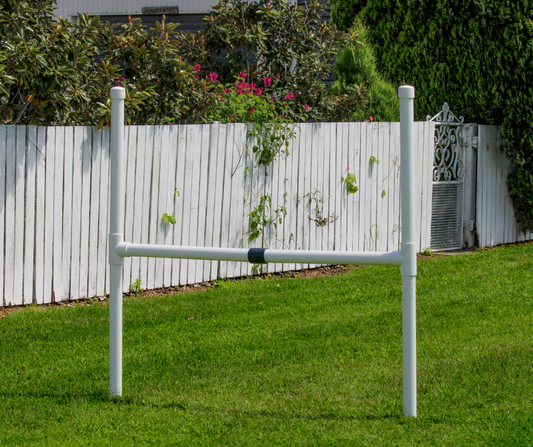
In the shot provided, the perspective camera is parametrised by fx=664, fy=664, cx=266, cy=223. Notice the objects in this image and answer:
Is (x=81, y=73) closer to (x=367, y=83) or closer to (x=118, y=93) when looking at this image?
(x=118, y=93)

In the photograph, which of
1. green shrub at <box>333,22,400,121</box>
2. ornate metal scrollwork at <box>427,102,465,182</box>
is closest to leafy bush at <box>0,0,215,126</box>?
green shrub at <box>333,22,400,121</box>

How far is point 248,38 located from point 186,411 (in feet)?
20.4

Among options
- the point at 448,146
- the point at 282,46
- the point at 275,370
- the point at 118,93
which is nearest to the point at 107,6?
the point at 282,46

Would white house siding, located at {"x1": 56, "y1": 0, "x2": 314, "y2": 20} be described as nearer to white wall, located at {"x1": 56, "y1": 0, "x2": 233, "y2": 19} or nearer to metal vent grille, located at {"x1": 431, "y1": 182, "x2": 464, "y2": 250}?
white wall, located at {"x1": 56, "y1": 0, "x2": 233, "y2": 19}

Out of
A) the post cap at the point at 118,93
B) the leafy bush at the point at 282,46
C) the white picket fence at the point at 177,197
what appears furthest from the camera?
the leafy bush at the point at 282,46

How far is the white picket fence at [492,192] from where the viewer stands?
9680 millimetres

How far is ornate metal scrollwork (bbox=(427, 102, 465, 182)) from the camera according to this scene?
939 cm

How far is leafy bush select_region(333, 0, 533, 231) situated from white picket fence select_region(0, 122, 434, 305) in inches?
50.0

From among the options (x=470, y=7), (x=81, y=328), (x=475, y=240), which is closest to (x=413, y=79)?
(x=470, y=7)

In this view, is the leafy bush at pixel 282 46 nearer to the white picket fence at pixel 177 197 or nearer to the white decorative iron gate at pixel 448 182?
the white picket fence at pixel 177 197

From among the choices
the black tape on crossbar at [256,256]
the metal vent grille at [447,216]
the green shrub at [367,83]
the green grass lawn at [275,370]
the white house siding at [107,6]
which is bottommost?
the green grass lawn at [275,370]

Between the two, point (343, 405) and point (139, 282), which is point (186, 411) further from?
point (139, 282)

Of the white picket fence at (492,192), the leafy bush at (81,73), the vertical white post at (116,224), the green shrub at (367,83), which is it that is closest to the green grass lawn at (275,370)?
the vertical white post at (116,224)

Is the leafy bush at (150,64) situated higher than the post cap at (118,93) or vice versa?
the leafy bush at (150,64)
